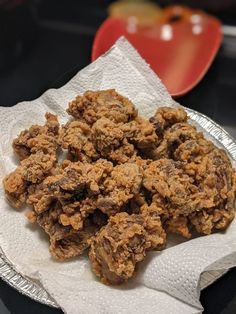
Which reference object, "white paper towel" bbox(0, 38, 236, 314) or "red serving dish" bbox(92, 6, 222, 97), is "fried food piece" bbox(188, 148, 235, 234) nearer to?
"white paper towel" bbox(0, 38, 236, 314)

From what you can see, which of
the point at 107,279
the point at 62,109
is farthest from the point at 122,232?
the point at 62,109

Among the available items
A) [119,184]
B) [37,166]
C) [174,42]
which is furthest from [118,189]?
[174,42]

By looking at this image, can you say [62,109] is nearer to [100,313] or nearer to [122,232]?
[122,232]

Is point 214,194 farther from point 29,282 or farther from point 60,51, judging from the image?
point 60,51

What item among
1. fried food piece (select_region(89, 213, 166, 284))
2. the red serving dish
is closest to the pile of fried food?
fried food piece (select_region(89, 213, 166, 284))

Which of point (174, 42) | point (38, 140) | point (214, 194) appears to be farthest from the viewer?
point (174, 42)

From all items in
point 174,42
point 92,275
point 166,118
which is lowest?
point 92,275

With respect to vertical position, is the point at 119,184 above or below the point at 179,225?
above
